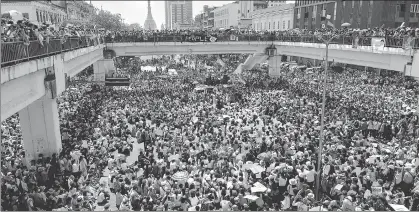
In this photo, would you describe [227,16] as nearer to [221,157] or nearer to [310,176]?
[221,157]

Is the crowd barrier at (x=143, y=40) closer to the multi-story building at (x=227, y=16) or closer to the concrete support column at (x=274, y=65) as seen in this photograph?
the concrete support column at (x=274, y=65)

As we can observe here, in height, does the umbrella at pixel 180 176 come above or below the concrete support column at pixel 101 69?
below

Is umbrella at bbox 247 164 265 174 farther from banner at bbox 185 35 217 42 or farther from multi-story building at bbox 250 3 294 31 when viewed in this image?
multi-story building at bbox 250 3 294 31

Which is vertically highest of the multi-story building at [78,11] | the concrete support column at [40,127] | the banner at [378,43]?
the multi-story building at [78,11]

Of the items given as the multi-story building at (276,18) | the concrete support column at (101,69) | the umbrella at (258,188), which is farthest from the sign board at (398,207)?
the multi-story building at (276,18)

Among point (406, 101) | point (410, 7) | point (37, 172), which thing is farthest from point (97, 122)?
point (410, 7)
